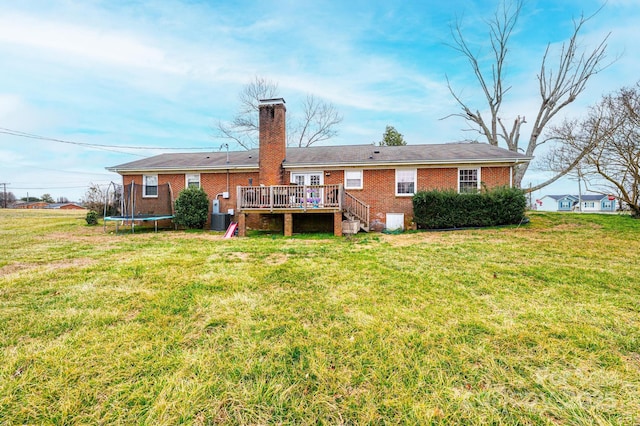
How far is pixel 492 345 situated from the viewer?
2695 millimetres

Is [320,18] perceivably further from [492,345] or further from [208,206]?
[492,345]

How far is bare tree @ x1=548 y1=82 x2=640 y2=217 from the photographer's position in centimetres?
1348

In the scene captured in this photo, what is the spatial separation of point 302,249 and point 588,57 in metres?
24.9

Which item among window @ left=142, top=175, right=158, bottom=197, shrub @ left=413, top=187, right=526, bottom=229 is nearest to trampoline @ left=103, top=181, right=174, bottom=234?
window @ left=142, top=175, right=158, bottom=197

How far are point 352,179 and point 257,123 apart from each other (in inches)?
658

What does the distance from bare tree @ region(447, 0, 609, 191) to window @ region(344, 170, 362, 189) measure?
43.2 feet

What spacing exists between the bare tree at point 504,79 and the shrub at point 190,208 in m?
20.9

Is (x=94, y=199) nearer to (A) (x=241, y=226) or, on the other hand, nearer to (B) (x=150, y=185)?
(B) (x=150, y=185)

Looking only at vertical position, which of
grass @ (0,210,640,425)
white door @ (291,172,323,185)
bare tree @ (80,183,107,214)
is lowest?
grass @ (0,210,640,425)

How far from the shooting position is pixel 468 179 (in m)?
12.9

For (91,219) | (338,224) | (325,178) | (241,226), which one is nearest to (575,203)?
(325,178)

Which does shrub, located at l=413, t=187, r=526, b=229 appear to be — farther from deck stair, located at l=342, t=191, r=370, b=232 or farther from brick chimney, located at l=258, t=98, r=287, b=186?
brick chimney, located at l=258, t=98, r=287, b=186

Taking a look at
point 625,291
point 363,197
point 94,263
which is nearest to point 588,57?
point 363,197

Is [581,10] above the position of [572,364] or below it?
above
